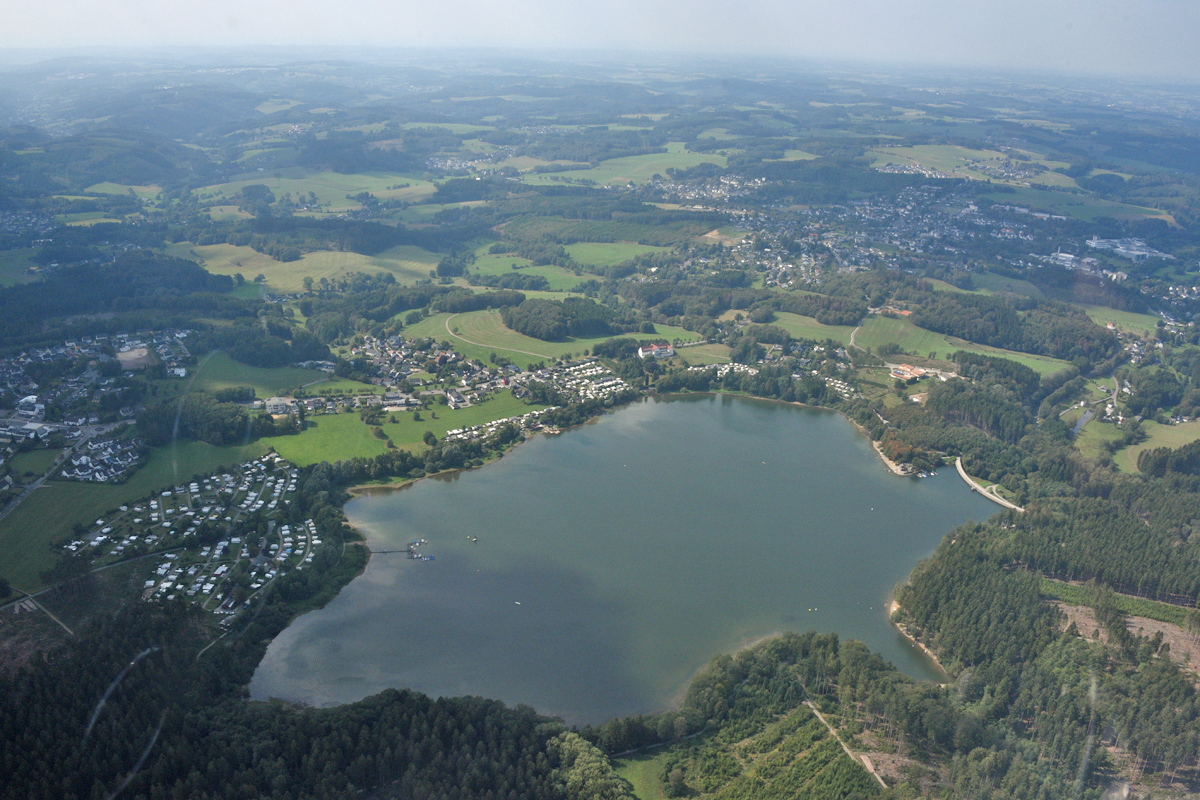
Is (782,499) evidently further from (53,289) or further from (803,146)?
(803,146)

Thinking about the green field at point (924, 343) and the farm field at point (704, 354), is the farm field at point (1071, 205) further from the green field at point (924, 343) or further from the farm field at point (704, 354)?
the farm field at point (704, 354)

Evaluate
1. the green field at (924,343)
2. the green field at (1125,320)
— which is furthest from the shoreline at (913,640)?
the green field at (1125,320)

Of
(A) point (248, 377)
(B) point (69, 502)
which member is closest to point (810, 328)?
(A) point (248, 377)

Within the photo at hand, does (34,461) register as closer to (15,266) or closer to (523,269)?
(15,266)

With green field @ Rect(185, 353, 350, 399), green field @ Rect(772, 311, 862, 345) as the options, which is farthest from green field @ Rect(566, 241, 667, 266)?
green field @ Rect(185, 353, 350, 399)

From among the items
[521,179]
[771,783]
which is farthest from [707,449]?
[521,179]
